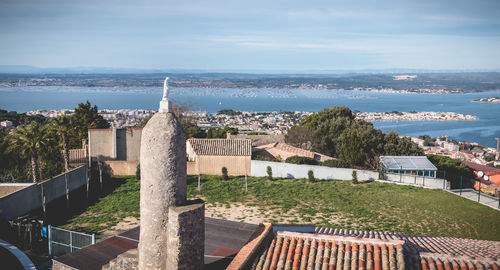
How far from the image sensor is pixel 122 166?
28266mm

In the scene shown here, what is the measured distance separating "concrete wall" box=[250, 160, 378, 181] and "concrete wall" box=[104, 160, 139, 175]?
29.9 ft

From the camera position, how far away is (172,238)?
23.8ft

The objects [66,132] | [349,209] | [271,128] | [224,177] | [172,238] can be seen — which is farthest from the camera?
[271,128]

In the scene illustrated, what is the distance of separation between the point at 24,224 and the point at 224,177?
13.4m

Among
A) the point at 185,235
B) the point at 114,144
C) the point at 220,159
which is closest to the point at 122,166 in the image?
the point at 114,144

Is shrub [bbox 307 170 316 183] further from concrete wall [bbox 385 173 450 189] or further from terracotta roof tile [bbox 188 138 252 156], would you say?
concrete wall [bbox 385 173 450 189]

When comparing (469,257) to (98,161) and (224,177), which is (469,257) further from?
(98,161)

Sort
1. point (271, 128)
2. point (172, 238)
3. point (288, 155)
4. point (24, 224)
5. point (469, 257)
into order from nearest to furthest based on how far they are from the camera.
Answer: point (172, 238)
point (469, 257)
point (24, 224)
point (288, 155)
point (271, 128)

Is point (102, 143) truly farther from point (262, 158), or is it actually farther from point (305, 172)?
point (305, 172)

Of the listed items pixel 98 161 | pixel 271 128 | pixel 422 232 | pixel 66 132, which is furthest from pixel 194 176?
pixel 271 128

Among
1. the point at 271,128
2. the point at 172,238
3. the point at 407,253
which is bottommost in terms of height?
the point at 271,128

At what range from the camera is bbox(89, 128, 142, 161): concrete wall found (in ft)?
95.1

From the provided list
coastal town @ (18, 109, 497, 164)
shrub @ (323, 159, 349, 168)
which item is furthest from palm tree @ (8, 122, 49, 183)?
coastal town @ (18, 109, 497, 164)

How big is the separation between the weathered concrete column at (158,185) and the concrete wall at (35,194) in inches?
507
